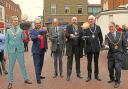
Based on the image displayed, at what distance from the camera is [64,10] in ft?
266

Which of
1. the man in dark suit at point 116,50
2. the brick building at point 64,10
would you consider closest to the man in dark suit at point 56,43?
the man in dark suit at point 116,50

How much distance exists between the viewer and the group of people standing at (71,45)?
13.4m

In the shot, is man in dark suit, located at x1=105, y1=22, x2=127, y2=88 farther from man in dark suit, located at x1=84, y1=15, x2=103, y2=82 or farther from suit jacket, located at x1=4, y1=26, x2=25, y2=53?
suit jacket, located at x1=4, y1=26, x2=25, y2=53

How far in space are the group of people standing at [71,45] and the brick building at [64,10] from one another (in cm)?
6506

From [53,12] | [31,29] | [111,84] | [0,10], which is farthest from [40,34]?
[53,12]

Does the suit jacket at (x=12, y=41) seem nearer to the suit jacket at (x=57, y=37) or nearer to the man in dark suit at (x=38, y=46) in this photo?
the man in dark suit at (x=38, y=46)

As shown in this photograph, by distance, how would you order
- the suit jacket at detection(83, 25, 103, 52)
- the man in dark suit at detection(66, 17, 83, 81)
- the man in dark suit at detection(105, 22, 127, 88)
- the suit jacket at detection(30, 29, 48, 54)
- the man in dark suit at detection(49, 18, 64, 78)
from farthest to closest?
the man in dark suit at detection(49, 18, 64, 78) < the man in dark suit at detection(66, 17, 83, 81) < the suit jacket at detection(83, 25, 103, 52) < the suit jacket at detection(30, 29, 48, 54) < the man in dark suit at detection(105, 22, 127, 88)

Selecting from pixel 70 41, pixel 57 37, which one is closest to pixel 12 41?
pixel 70 41

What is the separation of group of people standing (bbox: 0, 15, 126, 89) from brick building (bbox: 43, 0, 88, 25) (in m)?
65.1

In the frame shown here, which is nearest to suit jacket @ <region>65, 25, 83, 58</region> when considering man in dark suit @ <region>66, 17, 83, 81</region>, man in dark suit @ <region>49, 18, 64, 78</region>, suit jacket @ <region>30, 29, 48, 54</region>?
man in dark suit @ <region>66, 17, 83, 81</region>

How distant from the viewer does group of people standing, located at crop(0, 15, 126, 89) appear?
13375mm

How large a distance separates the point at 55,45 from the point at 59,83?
1.96 m

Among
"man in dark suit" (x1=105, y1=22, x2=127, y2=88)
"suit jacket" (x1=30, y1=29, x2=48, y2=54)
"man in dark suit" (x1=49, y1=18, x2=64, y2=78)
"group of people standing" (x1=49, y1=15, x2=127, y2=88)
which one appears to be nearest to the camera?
"man in dark suit" (x1=105, y1=22, x2=127, y2=88)

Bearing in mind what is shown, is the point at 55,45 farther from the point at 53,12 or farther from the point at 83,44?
the point at 53,12
